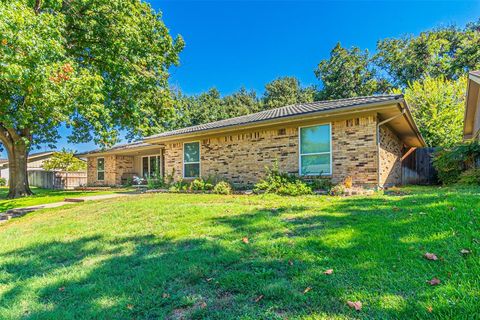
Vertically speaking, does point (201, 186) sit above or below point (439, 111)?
below

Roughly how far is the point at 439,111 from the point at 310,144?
48.0ft

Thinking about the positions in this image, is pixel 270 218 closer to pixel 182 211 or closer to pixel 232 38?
pixel 182 211

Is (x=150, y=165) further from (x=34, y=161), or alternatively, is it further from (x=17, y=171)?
(x=34, y=161)

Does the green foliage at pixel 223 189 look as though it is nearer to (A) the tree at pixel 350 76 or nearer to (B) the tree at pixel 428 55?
(A) the tree at pixel 350 76

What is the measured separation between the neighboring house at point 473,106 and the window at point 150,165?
17453 millimetres

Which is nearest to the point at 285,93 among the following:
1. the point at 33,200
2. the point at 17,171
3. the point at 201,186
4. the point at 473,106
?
the point at 473,106

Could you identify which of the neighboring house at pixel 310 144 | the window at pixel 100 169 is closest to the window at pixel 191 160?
the neighboring house at pixel 310 144

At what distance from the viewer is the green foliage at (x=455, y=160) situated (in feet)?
34.0

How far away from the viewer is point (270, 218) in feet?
16.4

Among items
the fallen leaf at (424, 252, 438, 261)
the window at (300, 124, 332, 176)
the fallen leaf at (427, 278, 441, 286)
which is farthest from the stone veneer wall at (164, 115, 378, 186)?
Result: the fallen leaf at (427, 278, 441, 286)

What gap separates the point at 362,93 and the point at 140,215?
2661 cm

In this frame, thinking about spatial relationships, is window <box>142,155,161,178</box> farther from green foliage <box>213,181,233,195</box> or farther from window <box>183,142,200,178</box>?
green foliage <box>213,181,233,195</box>

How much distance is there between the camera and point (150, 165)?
20.0 m

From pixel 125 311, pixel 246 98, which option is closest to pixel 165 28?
pixel 125 311
